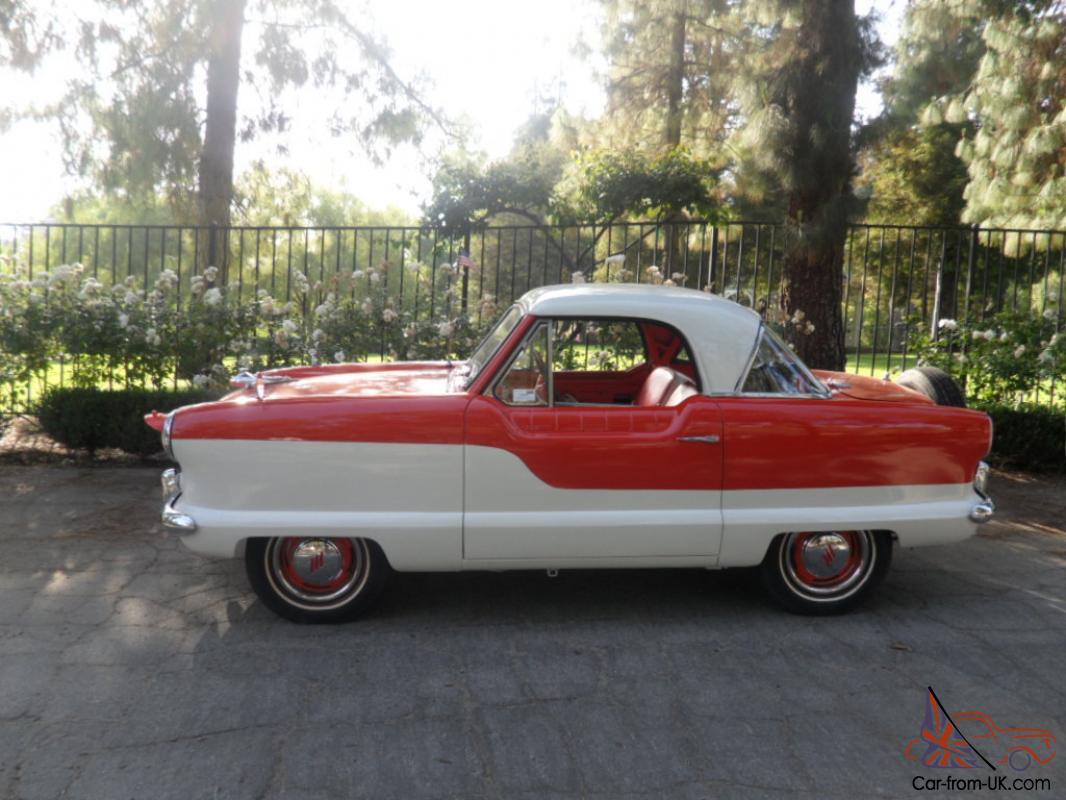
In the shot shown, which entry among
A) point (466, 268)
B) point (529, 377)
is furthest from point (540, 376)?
point (466, 268)

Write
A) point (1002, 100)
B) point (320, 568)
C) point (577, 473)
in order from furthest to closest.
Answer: point (1002, 100) → point (320, 568) → point (577, 473)

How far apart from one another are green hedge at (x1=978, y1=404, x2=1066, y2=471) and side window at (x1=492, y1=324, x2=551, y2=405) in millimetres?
5389

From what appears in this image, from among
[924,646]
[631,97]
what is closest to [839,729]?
[924,646]

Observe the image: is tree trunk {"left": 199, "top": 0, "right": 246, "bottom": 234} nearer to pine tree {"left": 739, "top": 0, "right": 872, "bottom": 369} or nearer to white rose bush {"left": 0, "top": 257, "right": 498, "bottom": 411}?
white rose bush {"left": 0, "top": 257, "right": 498, "bottom": 411}

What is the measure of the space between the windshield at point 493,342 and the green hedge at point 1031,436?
513 cm

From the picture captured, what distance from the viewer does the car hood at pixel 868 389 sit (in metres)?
5.09

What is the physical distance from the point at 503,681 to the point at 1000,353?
6767mm

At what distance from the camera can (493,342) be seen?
17.3ft

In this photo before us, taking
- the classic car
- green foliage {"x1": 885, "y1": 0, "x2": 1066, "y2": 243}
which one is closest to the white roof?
the classic car

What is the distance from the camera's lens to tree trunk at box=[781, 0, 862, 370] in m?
9.64

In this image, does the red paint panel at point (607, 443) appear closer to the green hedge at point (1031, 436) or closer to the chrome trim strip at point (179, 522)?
the chrome trim strip at point (179, 522)

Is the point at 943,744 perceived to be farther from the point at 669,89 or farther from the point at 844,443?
the point at 669,89

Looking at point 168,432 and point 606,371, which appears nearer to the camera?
point 168,432

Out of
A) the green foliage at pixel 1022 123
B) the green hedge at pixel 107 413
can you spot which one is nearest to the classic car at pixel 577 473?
the green hedge at pixel 107 413
